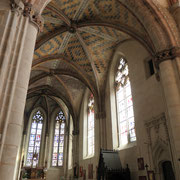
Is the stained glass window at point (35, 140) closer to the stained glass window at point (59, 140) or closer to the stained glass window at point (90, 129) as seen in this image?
the stained glass window at point (59, 140)

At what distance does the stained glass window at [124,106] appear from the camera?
1179cm

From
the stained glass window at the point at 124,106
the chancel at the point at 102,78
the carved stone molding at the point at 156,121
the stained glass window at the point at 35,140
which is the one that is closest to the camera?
the chancel at the point at 102,78

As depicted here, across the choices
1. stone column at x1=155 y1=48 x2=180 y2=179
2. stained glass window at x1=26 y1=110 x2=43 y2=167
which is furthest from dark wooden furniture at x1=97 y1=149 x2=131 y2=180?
stained glass window at x1=26 y1=110 x2=43 y2=167

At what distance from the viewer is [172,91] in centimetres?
749

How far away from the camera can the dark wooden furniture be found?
33.1 ft

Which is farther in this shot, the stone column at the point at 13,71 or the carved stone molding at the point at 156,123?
the carved stone molding at the point at 156,123

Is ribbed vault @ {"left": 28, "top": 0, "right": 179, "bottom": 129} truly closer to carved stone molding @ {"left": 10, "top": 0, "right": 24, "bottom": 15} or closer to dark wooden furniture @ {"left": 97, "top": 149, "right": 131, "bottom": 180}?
dark wooden furniture @ {"left": 97, "top": 149, "right": 131, "bottom": 180}

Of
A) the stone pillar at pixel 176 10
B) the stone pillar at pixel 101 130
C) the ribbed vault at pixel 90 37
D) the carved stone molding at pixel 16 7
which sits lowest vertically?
the stone pillar at pixel 101 130

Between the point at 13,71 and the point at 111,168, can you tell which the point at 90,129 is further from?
the point at 13,71

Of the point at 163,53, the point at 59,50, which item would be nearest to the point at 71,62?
the point at 59,50

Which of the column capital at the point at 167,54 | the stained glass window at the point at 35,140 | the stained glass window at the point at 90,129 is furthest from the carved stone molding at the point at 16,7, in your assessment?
the stained glass window at the point at 35,140

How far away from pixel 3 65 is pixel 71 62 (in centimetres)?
1133

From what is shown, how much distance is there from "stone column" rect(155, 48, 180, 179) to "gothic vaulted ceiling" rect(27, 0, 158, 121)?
177 centimetres

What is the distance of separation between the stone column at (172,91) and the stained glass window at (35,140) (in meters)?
18.3
